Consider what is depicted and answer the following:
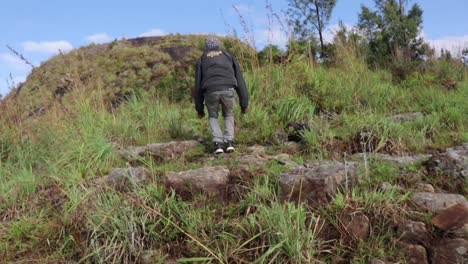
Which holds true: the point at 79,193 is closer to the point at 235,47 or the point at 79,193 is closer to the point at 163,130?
the point at 163,130

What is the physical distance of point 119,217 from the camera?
3.80 metres

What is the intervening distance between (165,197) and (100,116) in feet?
11.8

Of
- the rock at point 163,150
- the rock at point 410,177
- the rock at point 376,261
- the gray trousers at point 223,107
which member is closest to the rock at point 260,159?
the gray trousers at point 223,107

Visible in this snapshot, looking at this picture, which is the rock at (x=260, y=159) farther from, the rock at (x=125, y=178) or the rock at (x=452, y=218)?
the rock at (x=452, y=218)

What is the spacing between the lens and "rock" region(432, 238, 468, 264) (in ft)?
10.6

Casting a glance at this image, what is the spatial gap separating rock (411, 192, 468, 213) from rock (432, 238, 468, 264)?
0.37 metres

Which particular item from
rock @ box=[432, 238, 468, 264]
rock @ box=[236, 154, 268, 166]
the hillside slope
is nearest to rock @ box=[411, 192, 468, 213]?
rock @ box=[432, 238, 468, 264]

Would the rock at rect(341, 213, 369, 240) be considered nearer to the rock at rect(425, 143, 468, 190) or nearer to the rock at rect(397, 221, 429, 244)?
the rock at rect(397, 221, 429, 244)

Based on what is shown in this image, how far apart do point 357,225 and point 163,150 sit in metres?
3.26

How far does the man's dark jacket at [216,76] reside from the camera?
6445mm

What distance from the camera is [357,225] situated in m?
3.53

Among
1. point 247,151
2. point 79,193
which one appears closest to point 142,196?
point 79,193

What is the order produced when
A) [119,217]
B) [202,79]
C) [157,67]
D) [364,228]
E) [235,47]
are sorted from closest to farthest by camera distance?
[364,228] → [119,217] → [202,79] → [235,47] → [157,67]

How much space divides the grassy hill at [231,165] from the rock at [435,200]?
0.12m
